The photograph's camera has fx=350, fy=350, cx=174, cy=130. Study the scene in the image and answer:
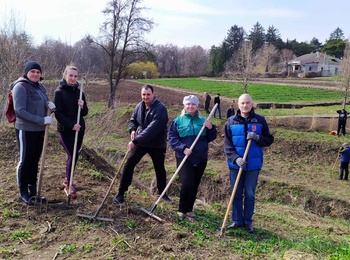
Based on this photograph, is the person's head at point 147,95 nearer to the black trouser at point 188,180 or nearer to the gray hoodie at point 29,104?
the black trouser at point 188,180

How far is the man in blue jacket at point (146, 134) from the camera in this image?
5375 mm

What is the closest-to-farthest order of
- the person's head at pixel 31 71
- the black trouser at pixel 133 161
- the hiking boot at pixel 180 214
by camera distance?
1. the person's head at pixel 31 71
2. the hiking boot at pixel 180 214
3. the black trouser at pixel 133 161

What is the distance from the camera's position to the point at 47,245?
4.25m

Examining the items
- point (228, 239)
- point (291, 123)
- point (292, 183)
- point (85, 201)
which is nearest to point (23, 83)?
point (85, 201)

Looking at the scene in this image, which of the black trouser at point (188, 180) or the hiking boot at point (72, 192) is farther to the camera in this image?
the hiking boot at point (72, 192)

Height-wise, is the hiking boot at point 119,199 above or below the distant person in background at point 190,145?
below

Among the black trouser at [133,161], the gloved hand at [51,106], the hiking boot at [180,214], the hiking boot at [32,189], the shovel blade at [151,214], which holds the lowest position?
the hiking boot at [180,214]

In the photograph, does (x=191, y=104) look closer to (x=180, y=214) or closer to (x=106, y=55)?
(x=180, y=214)

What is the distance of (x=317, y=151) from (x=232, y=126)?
440 inches

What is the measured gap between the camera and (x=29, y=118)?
189 inches

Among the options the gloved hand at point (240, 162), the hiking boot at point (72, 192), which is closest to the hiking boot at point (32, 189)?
the hiking boot at point (72, 192)

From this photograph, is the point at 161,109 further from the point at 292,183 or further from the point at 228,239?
the point at 292,183

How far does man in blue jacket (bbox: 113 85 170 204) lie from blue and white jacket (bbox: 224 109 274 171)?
111 centimetres

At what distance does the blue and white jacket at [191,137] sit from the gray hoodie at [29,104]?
1.93 metres
